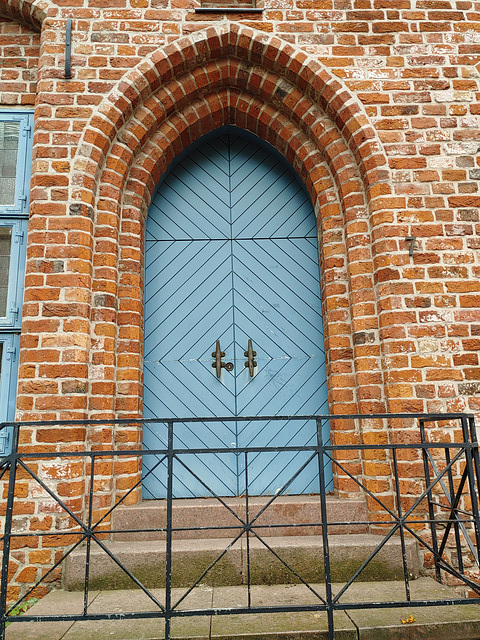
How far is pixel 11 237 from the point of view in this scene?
4.11m

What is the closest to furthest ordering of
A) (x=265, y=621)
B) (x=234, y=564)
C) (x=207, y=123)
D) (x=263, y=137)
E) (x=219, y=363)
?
(x=265, y=621)
(x=234, y=564)
(x=219, y=363)
(x=207, y=123)
(x=263, y=137)

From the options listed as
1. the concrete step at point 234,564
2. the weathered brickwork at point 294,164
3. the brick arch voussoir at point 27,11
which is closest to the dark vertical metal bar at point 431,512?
the concrete step at point 234,564

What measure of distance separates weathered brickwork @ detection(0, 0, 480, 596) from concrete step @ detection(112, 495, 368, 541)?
0.57ft

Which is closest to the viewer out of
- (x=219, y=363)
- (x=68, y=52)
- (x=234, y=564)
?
(x=234, y=564)

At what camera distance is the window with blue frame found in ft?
12.7

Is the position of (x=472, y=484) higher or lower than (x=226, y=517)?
higher

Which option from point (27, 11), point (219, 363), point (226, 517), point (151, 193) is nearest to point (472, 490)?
point (226, 517)

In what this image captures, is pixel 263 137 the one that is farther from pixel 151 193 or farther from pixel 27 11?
pixel 27 11

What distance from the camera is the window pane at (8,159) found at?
4203 mm

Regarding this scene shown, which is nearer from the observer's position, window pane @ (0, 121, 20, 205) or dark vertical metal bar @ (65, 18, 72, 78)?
dark vertical metal bar @ (65, 18, 72, 78)

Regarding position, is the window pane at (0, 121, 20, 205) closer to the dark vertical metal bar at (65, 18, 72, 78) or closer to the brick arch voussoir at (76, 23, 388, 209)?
the dark vertical metal bar at (65, 18, 72, 78)

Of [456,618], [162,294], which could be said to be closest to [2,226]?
[162,294]

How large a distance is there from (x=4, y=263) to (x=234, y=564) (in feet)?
9.63

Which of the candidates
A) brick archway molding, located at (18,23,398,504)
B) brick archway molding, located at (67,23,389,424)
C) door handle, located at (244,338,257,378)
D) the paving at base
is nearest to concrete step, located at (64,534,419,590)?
the paving at base
